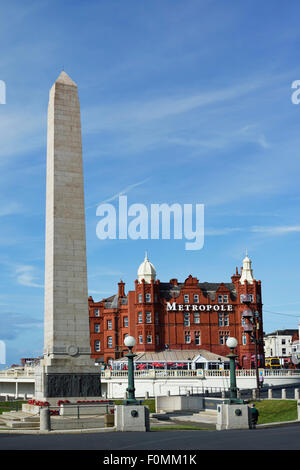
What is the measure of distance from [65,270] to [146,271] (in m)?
56.9

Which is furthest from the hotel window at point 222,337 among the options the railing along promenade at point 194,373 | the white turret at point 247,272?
the railing along promenade at point 194,373

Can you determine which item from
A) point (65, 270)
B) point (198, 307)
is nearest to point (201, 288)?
point (198, 307)

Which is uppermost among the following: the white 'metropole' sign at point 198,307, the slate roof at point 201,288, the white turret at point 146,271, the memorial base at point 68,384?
the white turret at point 146,271

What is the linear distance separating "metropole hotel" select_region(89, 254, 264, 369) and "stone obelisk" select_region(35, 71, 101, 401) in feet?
170

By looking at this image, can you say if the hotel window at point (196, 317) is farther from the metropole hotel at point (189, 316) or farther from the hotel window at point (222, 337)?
the hotel window at point (222, 337)

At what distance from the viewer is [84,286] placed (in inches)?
1289

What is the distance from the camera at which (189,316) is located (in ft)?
292

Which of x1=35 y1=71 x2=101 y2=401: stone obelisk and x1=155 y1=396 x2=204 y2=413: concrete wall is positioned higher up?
x1=35 y1=71 x2=101 y2=401: stone obelisk

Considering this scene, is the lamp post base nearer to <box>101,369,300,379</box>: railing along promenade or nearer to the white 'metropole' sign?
<box>101,369,300,379</box>: railing along promenade

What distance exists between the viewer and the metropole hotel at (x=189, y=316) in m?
86.2

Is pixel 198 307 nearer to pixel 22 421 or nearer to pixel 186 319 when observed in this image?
pixel 186 319

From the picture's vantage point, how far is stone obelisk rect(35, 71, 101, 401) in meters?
31.8

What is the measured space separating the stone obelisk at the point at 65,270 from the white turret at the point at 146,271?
55.7m

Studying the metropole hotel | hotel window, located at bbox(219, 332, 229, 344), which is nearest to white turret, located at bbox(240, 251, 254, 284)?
the metropole hotel
